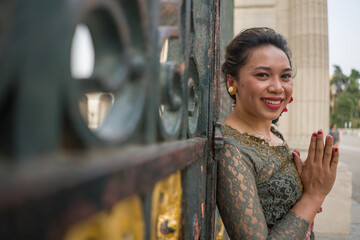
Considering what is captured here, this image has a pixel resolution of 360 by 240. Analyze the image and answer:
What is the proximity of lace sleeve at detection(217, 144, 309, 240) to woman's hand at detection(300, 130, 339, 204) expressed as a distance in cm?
18

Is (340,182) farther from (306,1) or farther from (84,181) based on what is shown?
(84,181)

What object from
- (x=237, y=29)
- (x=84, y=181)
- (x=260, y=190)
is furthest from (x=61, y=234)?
(x=237, y=29)

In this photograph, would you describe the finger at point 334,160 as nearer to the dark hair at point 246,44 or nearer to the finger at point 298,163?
the finger at point 298,163

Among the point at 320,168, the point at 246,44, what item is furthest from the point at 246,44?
the point at 320,168

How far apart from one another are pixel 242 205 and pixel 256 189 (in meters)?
0.11

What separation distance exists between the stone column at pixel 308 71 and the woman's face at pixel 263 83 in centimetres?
306

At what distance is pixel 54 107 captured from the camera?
21 cm

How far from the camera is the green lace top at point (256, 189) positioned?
1.22 m

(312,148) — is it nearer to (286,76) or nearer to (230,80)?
(286,76)

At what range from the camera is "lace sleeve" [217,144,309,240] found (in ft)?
3.97

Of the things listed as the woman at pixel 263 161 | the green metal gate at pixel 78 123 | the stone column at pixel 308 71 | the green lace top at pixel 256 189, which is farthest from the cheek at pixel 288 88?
the stone column at pixel 308 71

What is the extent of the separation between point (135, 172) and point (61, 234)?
0.37 ft

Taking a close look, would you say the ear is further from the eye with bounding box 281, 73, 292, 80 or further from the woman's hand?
the woman's hand

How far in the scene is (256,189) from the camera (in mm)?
1289
